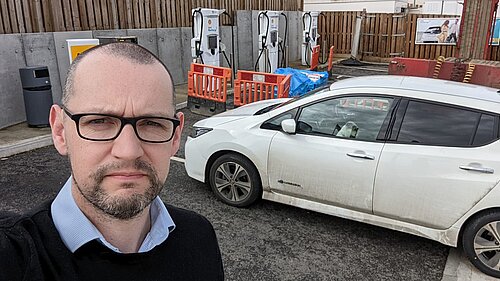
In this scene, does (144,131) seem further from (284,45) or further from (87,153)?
(284,45)

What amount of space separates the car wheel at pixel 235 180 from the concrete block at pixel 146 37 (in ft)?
22.6

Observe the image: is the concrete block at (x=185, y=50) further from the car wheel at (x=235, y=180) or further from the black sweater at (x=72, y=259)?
the black sweater at (x=72, y=259)

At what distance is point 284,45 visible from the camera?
1559 cm

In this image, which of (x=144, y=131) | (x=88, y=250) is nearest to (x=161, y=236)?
(x=88, y=250)

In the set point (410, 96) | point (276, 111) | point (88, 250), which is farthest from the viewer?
point (276, 111)

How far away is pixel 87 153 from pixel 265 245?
296 centimetres

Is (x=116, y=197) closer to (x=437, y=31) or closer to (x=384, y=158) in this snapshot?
(x=384, y=158)

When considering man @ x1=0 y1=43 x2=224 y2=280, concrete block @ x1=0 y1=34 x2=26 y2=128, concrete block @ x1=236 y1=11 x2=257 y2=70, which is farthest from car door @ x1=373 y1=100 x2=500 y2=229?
concrete block @ x1=236 y1=11 x2=257 y2=70

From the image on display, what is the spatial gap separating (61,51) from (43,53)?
43 centimetres

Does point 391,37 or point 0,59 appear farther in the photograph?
point 391,37

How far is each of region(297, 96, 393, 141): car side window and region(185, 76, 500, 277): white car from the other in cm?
1

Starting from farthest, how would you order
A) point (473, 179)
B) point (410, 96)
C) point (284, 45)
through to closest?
point (284, 45), point (410, 96), point (473, 179)

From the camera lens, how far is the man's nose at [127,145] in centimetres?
111

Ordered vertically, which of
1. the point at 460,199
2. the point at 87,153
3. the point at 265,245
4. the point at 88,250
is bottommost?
the point at 265,245
